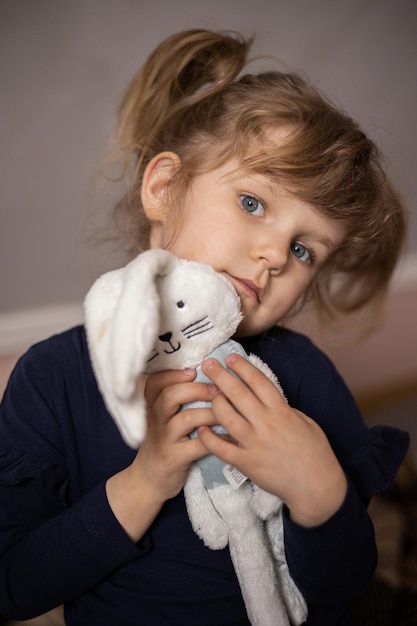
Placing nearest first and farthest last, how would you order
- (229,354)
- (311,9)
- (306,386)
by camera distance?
(229,354) → (306,386) → (311,9)

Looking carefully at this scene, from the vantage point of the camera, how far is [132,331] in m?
0.45

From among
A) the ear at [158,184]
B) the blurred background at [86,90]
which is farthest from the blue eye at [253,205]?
the blurred background at [86,90]

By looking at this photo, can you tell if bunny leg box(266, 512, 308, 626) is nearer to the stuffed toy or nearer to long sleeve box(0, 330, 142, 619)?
the stuffed toy

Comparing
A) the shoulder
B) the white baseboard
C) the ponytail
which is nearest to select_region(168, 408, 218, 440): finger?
the shoulder

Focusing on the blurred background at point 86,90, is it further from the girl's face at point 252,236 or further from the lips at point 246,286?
the lips at point 246,286

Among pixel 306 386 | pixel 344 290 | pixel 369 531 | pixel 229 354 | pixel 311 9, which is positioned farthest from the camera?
pixel 311 9

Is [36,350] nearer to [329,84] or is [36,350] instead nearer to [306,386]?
[306,386]

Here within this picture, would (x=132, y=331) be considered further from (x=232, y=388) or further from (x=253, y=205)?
(x=253, y=205)

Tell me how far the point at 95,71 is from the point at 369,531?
88 cm

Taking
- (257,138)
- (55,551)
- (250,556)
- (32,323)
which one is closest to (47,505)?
(55,551)

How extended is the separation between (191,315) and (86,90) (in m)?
0.72

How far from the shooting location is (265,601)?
2.06 feet

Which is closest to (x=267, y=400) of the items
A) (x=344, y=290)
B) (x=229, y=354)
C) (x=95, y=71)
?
(x=229, y=354)

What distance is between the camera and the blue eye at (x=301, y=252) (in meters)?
0.77
